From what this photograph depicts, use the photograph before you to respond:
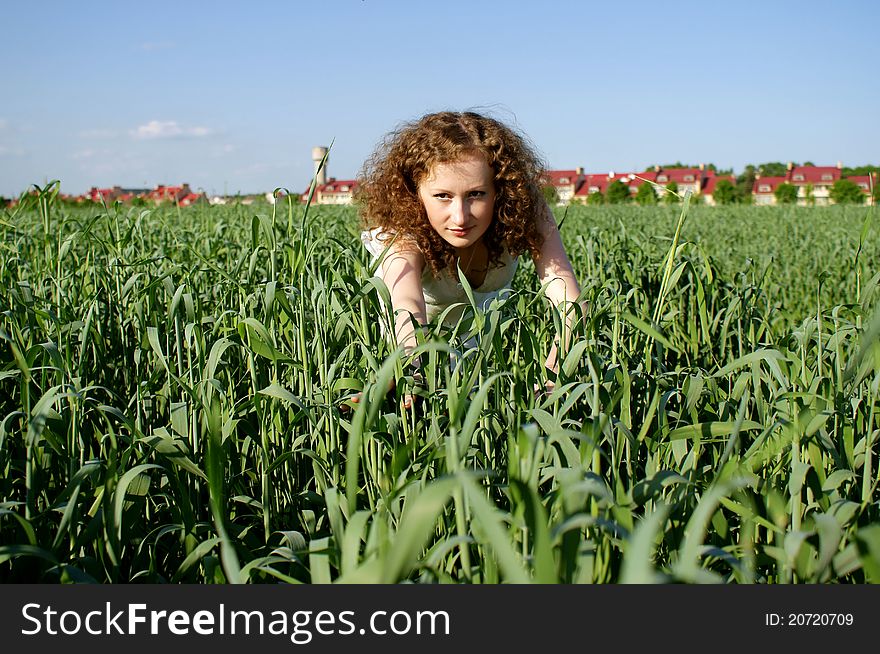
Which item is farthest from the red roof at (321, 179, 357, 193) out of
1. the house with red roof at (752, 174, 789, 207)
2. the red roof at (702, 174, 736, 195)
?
the house with red roof at (752, 174, 789, 207)

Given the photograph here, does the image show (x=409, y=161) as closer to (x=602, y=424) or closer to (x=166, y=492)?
(x=166, y=492)

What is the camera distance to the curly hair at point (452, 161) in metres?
2.29

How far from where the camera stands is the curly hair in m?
2.29

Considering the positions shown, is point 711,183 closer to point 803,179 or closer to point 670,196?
point 803,179

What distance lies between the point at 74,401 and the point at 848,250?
6.33m

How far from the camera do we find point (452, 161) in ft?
7.30

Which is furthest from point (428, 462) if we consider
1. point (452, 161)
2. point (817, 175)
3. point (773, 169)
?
point (773, 169)

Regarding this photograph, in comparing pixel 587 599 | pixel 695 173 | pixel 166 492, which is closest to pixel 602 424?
pixel 587 599

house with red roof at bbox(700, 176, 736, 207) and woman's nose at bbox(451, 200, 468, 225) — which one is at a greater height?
house with red roof at bbox(700, 176, 736, 207)

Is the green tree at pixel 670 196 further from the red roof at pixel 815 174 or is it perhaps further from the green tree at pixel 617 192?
the red roof at pixel 815 174

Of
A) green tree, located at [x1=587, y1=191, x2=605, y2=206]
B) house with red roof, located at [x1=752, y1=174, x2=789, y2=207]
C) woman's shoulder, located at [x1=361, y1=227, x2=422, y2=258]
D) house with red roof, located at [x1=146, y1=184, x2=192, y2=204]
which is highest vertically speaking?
house with red roof, located at [x1=752, y1=174, x2=789, y2=207]

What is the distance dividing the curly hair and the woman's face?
4 cm

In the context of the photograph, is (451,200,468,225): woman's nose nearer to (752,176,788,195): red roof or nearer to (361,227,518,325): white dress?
(361,227,518,325): white dress

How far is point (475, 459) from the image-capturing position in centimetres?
151
